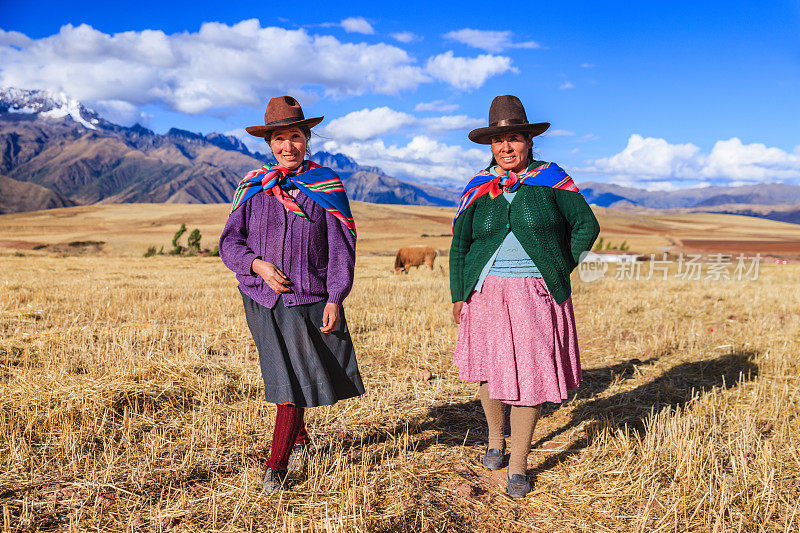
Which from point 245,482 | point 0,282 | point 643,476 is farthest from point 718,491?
point 0,282

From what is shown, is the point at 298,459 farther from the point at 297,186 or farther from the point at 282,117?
the point at 282,117

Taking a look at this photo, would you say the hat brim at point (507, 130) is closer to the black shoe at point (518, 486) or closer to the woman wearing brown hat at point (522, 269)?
the woman wearing brown hat at point (522, 269)

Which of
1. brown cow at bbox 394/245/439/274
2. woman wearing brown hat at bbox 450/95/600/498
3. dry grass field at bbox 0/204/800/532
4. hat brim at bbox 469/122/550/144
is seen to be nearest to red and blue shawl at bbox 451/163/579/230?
woman wearing brown hat at bbox 450/95/600/498

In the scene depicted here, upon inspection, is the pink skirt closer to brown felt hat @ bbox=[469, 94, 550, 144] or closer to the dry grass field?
the dry grass field

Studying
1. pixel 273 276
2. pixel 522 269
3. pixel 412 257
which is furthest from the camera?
pixel 412 257

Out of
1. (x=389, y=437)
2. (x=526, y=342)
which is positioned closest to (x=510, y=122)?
(x=526, y=342)

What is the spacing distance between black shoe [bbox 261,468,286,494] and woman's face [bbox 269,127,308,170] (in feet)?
6.08

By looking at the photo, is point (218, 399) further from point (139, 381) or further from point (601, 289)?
point (601, 289)

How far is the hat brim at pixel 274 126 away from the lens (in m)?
3.00

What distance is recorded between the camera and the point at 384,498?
3.07 metres

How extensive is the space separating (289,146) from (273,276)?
2.60 feet

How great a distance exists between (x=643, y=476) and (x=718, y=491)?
1.35ft

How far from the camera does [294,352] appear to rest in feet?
10.1

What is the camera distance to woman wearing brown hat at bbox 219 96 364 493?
3072mm
